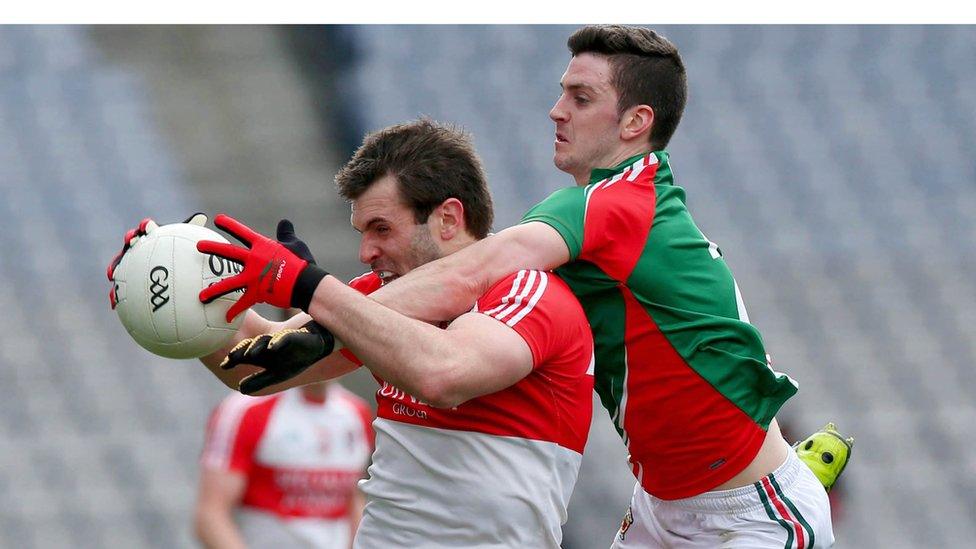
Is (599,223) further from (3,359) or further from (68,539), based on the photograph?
(3,359)

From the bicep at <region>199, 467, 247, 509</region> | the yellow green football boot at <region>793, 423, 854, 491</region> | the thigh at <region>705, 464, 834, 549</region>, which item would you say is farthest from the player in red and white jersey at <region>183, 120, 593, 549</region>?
the bicep at <region>199, 467, 247, 509</region>

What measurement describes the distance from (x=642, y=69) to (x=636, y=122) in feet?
0.47

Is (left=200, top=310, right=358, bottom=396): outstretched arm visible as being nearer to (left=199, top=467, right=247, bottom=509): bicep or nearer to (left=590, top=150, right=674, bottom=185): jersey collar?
(left=590, top=150, right=674, bottom=185): jersey collar

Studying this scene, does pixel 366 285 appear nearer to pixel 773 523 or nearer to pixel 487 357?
pixel 487 357

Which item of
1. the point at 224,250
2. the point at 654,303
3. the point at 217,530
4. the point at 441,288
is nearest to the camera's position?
the point at 224,250

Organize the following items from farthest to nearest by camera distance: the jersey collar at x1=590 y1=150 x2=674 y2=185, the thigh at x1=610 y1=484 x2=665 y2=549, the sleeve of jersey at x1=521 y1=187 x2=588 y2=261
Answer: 1. the thigh at x1=610 y1=484 x2=665 y2=549
2. the jersey collar at x1=590 y1=150 x2=674 y2=185
3. the sleeve of jersey at x1=521 y1=187 x2=588 y2=261

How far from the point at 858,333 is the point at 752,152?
1.33 metres

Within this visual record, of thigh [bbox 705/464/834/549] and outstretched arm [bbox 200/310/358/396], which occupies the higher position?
outstretched arm [bbox 200/310/358/396]

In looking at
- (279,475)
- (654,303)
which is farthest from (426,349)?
(279,475)

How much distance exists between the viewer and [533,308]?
2.52 meters

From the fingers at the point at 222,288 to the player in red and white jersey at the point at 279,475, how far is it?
2547 millimetres

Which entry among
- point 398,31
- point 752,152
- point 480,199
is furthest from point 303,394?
point 752,152

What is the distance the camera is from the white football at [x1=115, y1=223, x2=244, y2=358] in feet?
8.27

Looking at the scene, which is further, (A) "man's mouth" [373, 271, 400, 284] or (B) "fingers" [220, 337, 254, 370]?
(A) "man's mouth" [373, 271, 400, 284]
